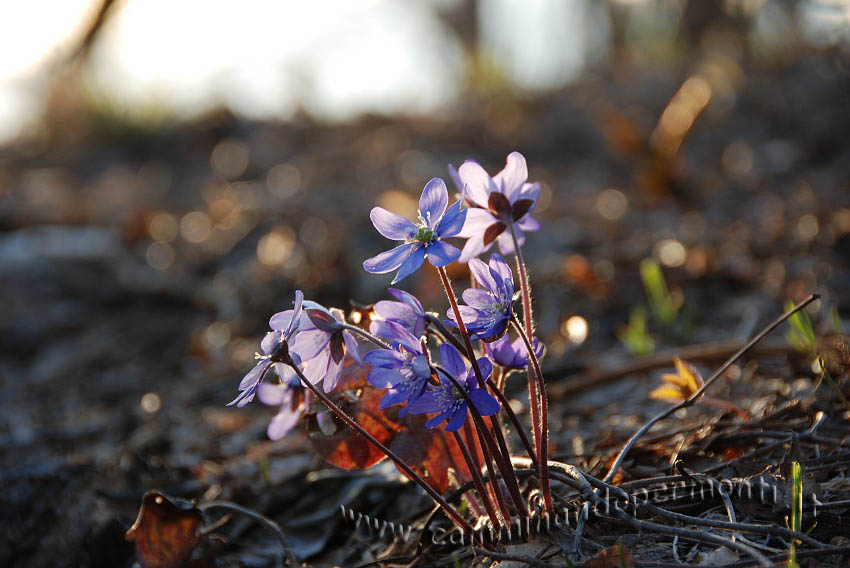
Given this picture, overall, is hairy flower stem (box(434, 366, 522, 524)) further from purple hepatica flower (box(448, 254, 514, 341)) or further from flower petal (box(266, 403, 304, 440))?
flower petal (box(266, 403, 304, 440))

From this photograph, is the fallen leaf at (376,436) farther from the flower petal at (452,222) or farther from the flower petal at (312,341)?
the flower petal at (452,222)

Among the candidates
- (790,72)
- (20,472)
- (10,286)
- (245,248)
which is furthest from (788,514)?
(790,72)

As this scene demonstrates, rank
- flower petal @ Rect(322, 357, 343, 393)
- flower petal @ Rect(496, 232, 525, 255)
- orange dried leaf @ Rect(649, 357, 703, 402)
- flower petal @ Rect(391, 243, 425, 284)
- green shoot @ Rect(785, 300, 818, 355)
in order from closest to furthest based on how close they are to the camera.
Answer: flower petal @ Rect(391, 243, 425, 284) < flower petal @ Rect(322, 357, 343, 393) < flower petal @ Rect(496, 232, 525, 255) < orange dried leaf @ Rect(649, 357, 703, 402) < green shoot @ Rect(785, 300, 818, 355)

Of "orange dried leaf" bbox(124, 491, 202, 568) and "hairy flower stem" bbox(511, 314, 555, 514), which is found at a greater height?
"hairy flower stem" bbox(511, 314, 555, 514)

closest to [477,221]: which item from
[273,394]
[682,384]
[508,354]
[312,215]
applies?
[508,354]

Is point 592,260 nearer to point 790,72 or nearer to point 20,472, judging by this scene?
point 20,472

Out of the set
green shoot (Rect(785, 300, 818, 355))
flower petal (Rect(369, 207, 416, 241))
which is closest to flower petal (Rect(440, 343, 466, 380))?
flower petal (Rect(369, 207, 416, 241))
